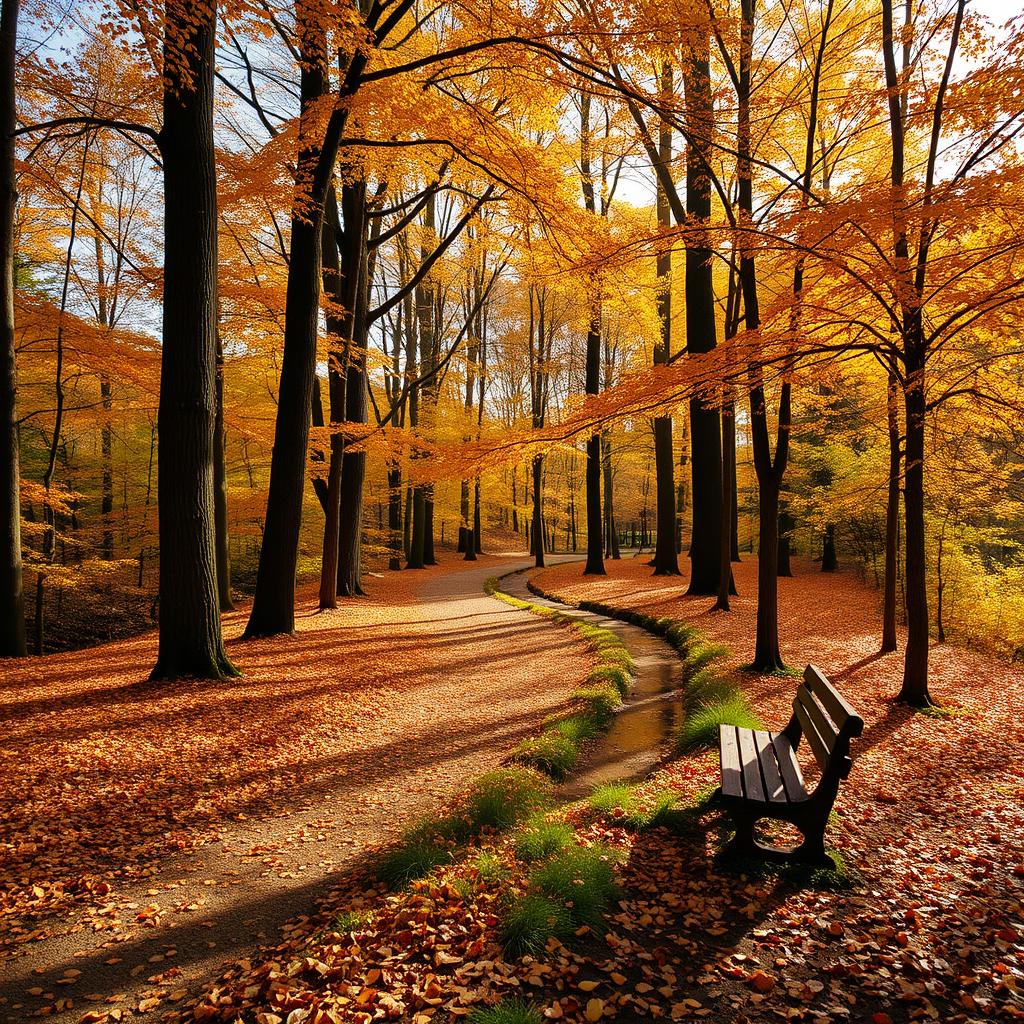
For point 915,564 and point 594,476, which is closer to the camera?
point 915,564

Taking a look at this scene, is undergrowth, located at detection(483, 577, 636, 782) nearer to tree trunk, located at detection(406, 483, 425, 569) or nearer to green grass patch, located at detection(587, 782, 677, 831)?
green grass patch, located at detection(587, 782, 677, 831)

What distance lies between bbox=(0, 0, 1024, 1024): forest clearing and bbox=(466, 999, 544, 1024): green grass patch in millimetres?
57

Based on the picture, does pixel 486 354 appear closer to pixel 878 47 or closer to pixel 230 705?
pixel 878 47

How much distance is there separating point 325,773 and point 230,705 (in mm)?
1702

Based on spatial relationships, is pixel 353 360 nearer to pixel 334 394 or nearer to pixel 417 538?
pixel 334 394

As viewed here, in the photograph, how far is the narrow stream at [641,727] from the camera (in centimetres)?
486

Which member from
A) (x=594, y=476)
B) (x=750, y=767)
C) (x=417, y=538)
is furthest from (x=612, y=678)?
(x=417, y=538)

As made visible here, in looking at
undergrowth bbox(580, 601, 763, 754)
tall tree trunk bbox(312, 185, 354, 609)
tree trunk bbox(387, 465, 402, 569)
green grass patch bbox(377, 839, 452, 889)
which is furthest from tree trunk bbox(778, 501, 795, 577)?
green grass patch bbox(377, 839, 452, 889)

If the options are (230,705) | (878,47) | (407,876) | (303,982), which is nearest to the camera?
(303,982)

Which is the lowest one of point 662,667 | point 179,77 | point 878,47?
point 662,667

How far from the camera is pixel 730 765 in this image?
11.6 ft

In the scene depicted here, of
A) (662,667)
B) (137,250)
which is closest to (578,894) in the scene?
(662,667)

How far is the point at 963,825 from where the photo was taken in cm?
374

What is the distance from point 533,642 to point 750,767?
6.62m
